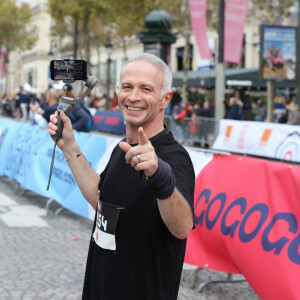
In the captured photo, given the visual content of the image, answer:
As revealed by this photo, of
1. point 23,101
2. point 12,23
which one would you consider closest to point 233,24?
point 23,101

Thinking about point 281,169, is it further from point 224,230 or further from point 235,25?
point 235,25

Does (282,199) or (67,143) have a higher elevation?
(67,143)

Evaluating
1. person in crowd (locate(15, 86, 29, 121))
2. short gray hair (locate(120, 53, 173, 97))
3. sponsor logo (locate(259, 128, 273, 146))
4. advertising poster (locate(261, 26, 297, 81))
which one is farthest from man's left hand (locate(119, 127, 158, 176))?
person in crowd (locate(15, 86, 29, 121))

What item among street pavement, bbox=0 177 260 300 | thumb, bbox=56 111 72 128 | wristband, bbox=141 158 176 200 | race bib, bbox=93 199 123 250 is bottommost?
street pavement, bbox=0 177 260 300

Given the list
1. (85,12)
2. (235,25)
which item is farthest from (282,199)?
(85,12)

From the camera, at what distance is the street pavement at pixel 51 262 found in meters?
5.40

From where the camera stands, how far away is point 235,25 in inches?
664

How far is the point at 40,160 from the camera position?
32.0 ft

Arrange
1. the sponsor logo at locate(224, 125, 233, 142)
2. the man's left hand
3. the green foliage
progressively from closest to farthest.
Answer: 1. the man's left hand
2. the sponsor logo at locate(224, 125, 233, 142)
3. the green foliage

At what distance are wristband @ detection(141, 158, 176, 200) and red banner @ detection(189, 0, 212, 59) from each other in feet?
52.3

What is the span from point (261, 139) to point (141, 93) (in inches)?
521

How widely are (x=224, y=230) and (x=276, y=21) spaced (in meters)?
34.8

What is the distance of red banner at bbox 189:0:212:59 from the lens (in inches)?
693

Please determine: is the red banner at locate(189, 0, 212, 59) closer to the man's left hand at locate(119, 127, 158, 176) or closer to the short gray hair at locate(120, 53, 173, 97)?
the short gray hair at locate(120, 53, 173, 97)
